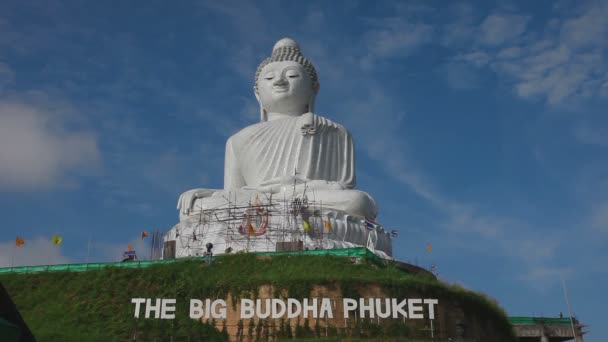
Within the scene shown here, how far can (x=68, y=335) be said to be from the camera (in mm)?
12617

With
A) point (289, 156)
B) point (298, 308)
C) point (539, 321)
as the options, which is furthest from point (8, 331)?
point (539, 321)

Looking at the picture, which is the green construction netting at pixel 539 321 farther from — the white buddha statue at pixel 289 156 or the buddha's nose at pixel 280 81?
the buddha's nose at pixel 280 81

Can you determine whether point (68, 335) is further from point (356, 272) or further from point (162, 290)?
point (356, 272)

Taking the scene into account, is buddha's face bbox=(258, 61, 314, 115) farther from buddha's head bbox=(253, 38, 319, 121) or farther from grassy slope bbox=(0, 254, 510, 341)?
grassy slope bbox=(0, 254, 510, 341)

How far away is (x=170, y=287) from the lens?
1412cm

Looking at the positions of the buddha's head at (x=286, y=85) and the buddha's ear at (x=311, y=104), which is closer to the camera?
the buddha's head at (x=286, y=85)

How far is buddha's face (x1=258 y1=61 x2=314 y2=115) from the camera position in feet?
76.6

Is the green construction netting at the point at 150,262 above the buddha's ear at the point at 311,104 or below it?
below

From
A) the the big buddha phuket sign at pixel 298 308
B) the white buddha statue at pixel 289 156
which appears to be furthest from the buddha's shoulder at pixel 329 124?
the the big buddha phuket sign at pixel 298 308

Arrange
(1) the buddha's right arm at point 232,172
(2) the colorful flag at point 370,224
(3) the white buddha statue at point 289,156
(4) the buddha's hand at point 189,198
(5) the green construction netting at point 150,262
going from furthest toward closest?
(1) the buddha's right arm at point 232,172 < (4) the buddha's hand at point 189,198 < (3) the white buddha statue at point 289,156 < (2) the colorful flag at point 370,224 < (5) the green construction netting at point 150,262

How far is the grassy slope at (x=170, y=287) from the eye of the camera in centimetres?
1313

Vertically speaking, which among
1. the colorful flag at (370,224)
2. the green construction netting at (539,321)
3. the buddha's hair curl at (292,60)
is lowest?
the green construction netting at (539,321)

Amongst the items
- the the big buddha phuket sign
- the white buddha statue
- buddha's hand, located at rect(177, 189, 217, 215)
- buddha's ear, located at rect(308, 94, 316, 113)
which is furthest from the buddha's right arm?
the the big buddha phuket sign

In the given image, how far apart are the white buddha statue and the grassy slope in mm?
3445
